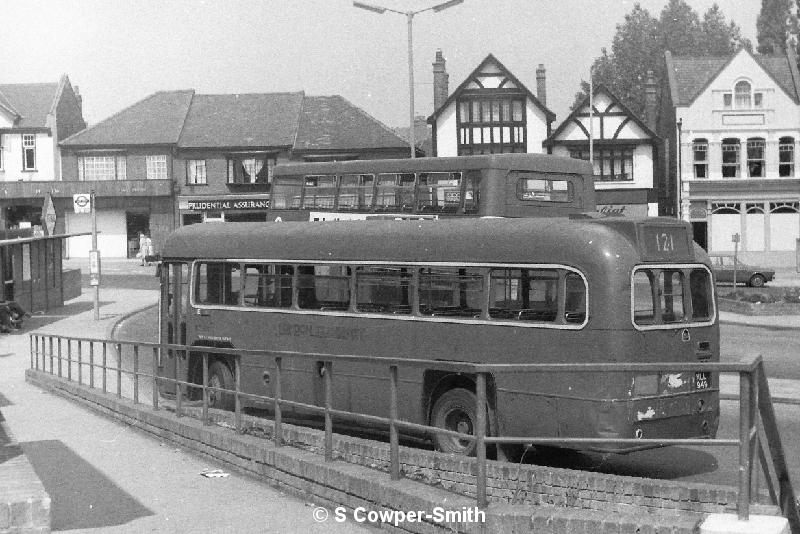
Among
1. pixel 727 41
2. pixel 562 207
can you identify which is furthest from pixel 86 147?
pixel 727 41

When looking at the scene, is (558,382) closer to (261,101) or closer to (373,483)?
(373,483)

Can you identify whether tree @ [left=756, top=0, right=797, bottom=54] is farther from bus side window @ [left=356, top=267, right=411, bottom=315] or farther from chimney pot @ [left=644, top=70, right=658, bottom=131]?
bus side window @ [left=356, top=267, right=411, bottom=315]

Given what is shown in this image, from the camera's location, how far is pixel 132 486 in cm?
1159

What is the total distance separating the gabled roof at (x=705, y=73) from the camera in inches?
2613

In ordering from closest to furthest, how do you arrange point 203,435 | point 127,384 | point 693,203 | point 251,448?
point 251,448
point 203,435
point 127,384
point 693,203

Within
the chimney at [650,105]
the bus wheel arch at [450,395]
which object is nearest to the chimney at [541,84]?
the chimney at [650,105]

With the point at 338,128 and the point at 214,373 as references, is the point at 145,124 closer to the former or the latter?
the point at 338,128

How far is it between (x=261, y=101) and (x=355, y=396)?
199ft

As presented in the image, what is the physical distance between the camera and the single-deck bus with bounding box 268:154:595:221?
16984 mm

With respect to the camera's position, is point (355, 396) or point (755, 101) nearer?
point (355, 396)

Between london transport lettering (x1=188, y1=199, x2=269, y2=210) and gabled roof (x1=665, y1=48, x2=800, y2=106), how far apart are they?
24.7 meters

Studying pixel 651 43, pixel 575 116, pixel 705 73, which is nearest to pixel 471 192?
pixel 575 116

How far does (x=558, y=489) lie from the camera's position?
884 cm

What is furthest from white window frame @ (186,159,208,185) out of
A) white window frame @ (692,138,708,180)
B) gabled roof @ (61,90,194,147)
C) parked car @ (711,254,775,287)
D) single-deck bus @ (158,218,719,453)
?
single-deck bus @ (158,218,719,453)
